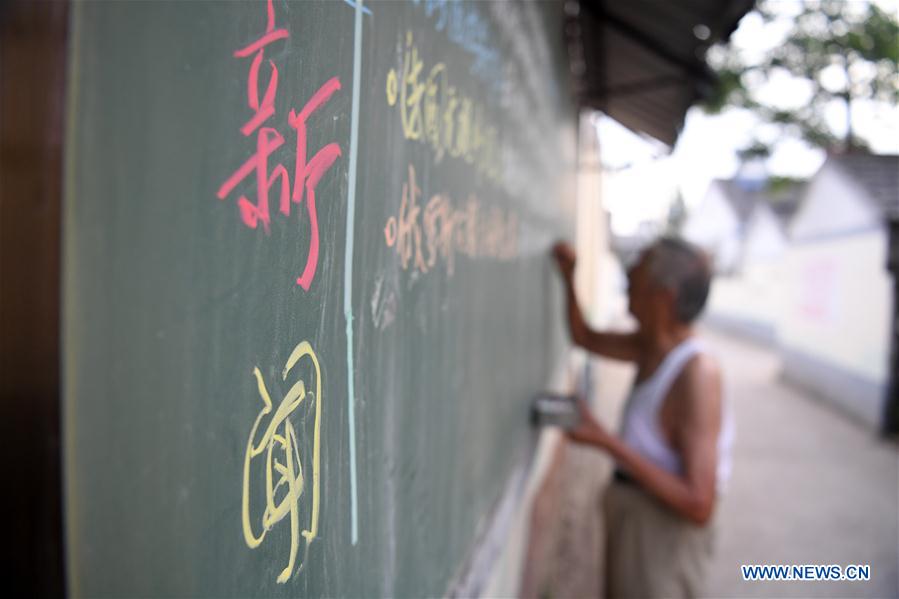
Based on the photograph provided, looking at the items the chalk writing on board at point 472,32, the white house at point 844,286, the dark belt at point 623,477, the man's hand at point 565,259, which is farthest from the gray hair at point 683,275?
the white house at point 844,286

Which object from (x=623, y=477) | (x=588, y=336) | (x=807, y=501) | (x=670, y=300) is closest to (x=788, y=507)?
(x=807, y=501)

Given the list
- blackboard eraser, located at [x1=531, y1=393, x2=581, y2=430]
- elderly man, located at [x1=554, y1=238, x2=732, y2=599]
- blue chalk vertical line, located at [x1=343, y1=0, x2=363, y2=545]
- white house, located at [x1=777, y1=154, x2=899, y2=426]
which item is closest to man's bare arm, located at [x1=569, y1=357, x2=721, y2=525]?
elderly man, located at [x1=554, y1=238, x2=732, y2=599]

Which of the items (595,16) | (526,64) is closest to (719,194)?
(595,16)

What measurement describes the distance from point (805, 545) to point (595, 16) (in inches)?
174

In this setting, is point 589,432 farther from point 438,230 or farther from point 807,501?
point 807,501

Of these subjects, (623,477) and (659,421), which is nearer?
(659,421)

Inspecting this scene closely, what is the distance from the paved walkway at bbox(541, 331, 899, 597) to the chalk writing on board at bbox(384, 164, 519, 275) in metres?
1.38

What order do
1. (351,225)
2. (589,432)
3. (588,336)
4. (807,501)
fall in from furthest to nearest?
(807,501)
(588,336)
(589,432)
(351,225)

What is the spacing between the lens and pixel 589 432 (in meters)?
2.71

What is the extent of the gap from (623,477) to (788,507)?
4515mm

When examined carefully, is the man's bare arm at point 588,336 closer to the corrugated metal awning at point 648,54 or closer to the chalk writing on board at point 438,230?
the chalk writing on board at point 438,230

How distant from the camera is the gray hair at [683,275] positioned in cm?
255

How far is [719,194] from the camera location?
35031 mm

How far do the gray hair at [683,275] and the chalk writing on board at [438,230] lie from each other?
0.77 m
